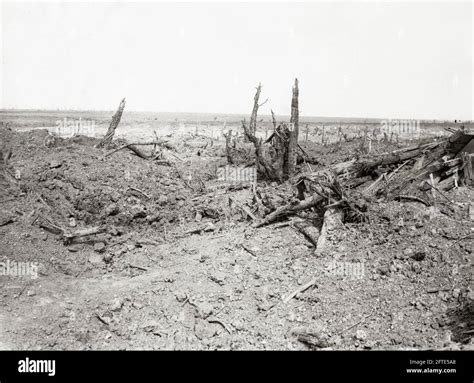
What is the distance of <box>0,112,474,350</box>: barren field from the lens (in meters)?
5.16

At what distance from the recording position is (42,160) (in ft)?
33.0

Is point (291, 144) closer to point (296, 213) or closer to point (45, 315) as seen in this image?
point (296, 213)

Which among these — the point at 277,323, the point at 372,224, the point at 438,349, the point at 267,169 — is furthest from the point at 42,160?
the point at 438,349

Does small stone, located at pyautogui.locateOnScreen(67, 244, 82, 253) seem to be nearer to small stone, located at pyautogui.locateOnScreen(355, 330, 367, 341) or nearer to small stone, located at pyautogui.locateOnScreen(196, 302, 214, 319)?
small stone, located at pyautogui.locateOnScreen(196, 302, 214, 319)

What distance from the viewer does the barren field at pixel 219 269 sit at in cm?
516

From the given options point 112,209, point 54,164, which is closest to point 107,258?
point 112,209

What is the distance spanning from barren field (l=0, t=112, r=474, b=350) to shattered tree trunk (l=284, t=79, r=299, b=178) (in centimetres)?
143

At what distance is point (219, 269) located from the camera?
654cm

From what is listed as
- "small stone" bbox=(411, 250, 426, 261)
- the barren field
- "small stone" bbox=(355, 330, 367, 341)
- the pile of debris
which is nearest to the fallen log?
the pile of debris

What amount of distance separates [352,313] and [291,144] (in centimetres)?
641

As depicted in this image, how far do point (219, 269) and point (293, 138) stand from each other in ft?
18.5

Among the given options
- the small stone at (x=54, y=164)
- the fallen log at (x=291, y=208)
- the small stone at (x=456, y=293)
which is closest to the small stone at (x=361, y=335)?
the small stone at (x=456, y=293)

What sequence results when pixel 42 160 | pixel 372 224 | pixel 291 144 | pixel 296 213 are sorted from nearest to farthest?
pixel 372 224, pixel 296 213, pixel 42 160, pixel 291 144
